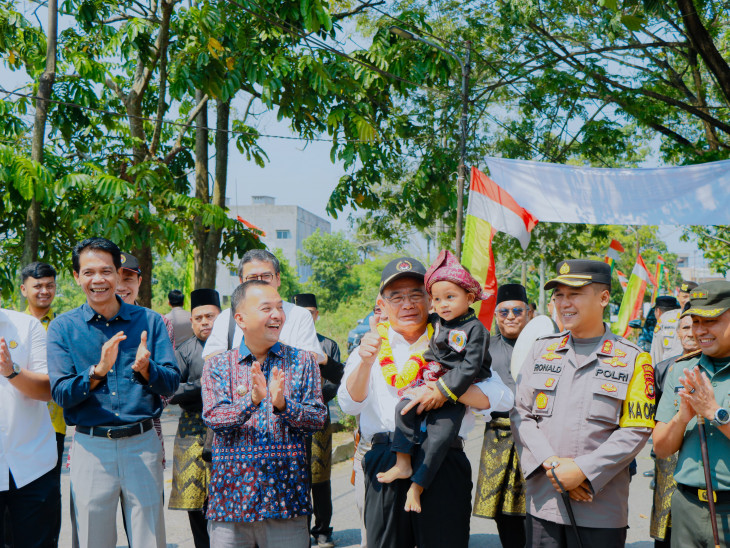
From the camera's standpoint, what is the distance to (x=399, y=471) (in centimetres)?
331

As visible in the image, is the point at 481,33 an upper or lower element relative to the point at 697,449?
upper

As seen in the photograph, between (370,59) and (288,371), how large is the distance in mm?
7997

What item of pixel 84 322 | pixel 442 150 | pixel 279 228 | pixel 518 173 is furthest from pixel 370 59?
pixel 279 228

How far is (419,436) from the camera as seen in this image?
Answer: 3334mm

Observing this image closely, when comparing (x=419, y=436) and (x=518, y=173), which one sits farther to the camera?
(x=518, y=173)

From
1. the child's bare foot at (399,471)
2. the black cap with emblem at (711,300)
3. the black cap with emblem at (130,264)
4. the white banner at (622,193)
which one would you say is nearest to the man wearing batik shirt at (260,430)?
the child's bare foot at (399,471)

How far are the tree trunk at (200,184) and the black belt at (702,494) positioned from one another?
9.58 metres

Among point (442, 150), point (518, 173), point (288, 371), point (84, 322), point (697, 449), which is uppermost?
point (442, 150)

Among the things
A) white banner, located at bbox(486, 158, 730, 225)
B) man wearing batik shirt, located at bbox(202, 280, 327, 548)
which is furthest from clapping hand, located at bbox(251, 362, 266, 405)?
white banner, located at bbox(486, 158, 730, 225)

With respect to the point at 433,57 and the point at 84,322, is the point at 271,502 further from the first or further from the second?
the point at 433,57

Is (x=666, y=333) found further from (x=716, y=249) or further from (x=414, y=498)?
(x=716, y=249)

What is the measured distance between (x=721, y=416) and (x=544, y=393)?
83cm

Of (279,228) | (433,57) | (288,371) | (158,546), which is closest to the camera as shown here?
(288,371)

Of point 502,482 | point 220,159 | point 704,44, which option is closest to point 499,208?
point 502,482
